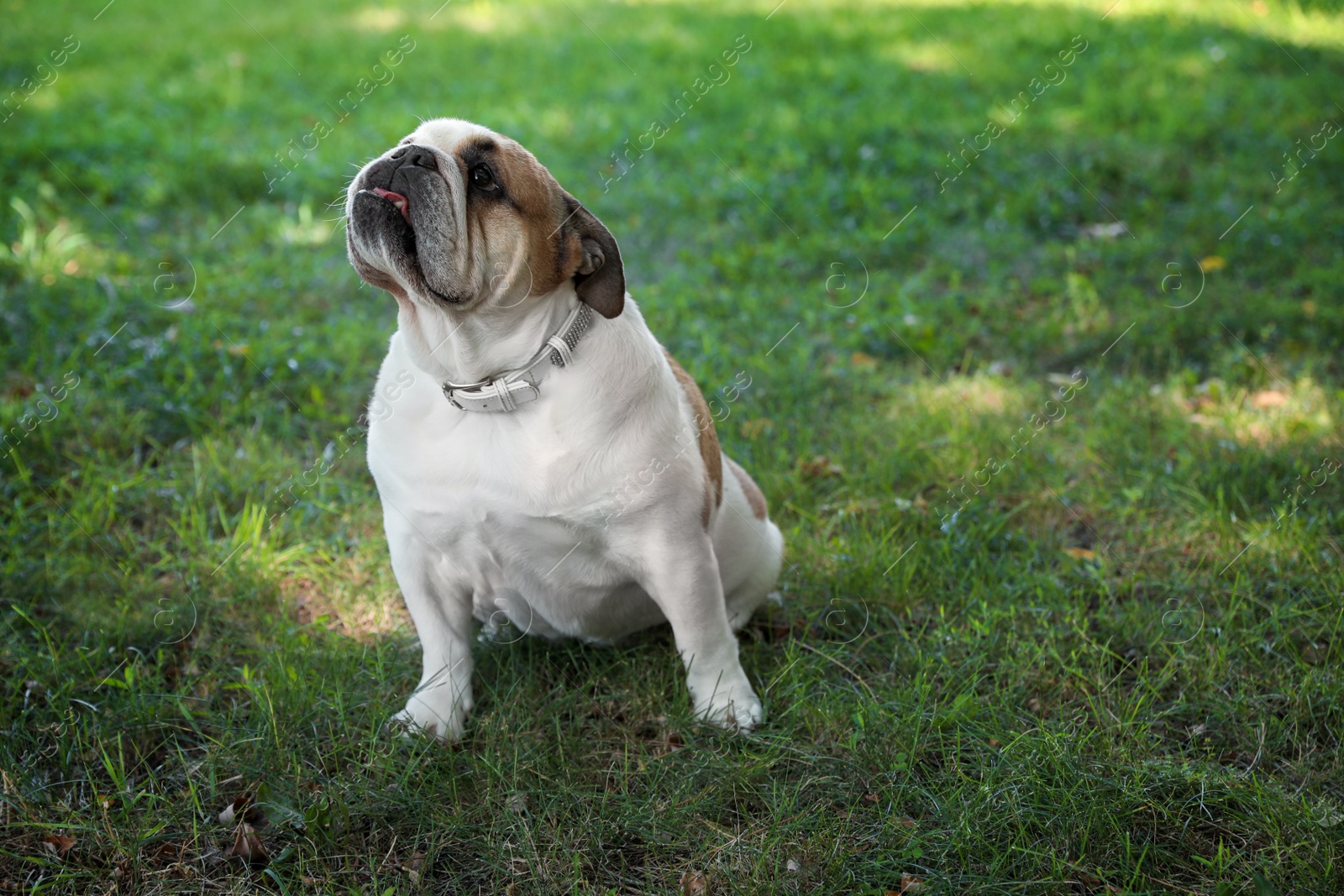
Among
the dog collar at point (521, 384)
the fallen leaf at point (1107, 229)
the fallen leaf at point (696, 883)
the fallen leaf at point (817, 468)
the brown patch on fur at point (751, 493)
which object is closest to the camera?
the fallen leaf at point (696, 883)

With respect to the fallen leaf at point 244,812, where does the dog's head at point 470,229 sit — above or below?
above

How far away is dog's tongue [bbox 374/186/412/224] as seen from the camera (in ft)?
8.20

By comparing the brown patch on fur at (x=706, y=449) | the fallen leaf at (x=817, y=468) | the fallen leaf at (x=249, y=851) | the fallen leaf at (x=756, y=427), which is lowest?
the fallen leaf at (x=817, y=468)

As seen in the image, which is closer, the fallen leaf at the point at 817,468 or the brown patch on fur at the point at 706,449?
the brown patch on fur at the point at 706,449

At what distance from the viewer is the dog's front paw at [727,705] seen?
2824 mm

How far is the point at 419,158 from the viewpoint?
99.0 inches

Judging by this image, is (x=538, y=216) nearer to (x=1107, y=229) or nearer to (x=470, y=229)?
(x=470, y=229)

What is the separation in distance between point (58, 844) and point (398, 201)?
167 centimetres

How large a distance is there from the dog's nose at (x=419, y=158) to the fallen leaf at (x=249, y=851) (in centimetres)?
159

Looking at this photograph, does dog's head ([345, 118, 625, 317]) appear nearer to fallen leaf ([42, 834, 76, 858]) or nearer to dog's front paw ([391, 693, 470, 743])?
dog's front paw ([391, 693, 470, 743])

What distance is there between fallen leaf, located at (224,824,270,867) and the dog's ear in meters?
1.47

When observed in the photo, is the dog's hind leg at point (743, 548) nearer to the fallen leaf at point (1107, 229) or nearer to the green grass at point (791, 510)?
the green grass at point (791, 510)

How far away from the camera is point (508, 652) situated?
313 cm

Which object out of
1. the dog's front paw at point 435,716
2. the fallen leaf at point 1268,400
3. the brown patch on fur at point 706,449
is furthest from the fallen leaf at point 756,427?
the fallen leaf at point 1268,400
